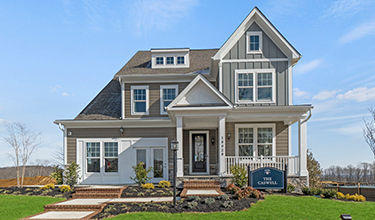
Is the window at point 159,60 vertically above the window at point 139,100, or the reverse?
the window at point 159,60

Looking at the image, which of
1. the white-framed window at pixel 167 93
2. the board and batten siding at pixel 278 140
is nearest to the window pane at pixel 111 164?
the white-framed window at pixel 167 93

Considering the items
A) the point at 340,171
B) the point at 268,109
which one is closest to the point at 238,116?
the point at 268,109

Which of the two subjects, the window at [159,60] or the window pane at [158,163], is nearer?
the window pane at [158,163]

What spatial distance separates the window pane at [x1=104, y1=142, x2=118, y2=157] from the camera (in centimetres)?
1655

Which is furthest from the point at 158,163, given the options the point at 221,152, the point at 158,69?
the point at 158,69

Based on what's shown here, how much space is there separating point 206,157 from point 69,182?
7252 millimetres

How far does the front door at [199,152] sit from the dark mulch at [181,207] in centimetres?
665

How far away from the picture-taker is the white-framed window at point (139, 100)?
→ 671 inches

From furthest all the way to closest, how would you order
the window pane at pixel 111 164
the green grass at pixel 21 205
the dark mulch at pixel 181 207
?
the window pane at pixel 111 164 → the green grass at pixel 21 205 → the dark mulch at pixel 181 207

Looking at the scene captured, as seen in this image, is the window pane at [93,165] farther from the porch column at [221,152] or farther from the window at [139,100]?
the porch column at [221,152]

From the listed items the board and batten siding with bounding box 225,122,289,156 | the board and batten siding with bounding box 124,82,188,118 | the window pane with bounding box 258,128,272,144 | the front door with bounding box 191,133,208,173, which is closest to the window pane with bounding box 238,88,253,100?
the board and batten siding with bounding box 225,122,289,156

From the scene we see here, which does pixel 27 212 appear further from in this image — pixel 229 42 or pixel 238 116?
pixel 229 42

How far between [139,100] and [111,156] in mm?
3443

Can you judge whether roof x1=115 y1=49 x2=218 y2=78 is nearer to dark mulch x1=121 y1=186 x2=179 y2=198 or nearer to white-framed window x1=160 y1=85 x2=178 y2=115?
white-framed window x1=160 y1=85 x2=178 y2=115
